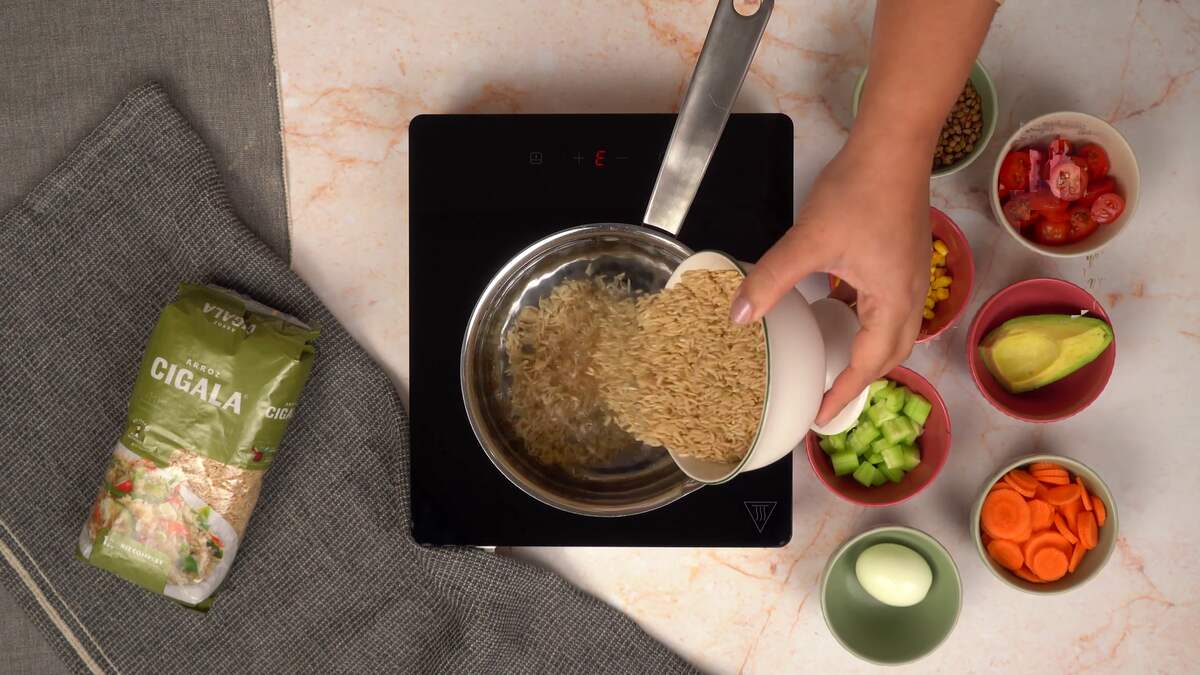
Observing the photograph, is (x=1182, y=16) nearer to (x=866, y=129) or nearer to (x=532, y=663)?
(x=866, y=129)

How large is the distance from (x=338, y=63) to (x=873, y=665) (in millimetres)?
922

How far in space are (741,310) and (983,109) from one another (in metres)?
0.47

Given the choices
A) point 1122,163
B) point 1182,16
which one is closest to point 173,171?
point 1122,163

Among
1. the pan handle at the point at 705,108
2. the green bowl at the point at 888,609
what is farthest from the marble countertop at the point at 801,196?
the pan handle at the point at 705,108

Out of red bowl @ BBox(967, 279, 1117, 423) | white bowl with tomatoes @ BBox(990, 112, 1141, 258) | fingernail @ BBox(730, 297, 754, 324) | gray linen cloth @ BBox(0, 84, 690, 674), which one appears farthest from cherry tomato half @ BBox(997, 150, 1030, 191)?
gray linen cloth @ BBox(0, 84, 690, 674)

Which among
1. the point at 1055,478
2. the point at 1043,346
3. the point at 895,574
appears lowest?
the point at 895,574

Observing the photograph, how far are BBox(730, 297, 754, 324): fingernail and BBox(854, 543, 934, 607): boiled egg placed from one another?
402 mm

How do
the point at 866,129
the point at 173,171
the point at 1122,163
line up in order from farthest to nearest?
the point at 173,171
the point at 1122,163
the point at 866,129

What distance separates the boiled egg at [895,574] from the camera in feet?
2.87

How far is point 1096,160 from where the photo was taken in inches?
34.2

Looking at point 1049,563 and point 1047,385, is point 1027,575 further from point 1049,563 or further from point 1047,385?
point 1047,385

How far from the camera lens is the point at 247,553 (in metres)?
0.96

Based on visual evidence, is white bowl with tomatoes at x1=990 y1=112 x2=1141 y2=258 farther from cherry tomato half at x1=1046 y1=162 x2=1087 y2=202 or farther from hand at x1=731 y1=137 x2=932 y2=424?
hand at x1=731 y1=137 x2=932 y2=424

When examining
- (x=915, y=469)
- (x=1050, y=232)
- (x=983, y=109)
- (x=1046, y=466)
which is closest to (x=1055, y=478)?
(x=1046, y=466)
